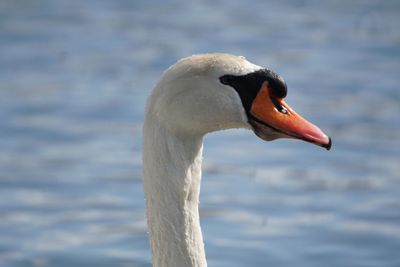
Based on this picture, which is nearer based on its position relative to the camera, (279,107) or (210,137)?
(279,107)

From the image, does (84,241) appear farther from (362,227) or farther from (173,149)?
(173,149)

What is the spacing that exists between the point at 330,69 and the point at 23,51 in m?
3.55

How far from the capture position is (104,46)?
16203mm

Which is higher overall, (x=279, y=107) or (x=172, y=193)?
(x=279, y=107)

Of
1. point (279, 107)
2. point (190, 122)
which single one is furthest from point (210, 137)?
point (190, 122)

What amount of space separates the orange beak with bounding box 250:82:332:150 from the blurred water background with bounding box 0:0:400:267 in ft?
14.2

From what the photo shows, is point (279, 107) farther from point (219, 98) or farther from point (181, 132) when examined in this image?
point (181, 132)

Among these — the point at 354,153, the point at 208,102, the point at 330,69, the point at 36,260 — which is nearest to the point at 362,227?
the point at 354,153

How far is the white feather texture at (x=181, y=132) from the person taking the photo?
19.6ft

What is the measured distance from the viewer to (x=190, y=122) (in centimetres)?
598

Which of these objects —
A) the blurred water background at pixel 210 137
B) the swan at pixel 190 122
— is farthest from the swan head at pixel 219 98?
the blurred water background at pixel 210 137

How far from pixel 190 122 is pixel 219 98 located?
6.6 inches

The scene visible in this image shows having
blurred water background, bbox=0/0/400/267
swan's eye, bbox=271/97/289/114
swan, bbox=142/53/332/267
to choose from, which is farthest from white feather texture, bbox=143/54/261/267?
blurred water background, bbox=0/0/400/267

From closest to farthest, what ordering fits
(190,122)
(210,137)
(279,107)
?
(190,122) → (279,107) → (210,137)
